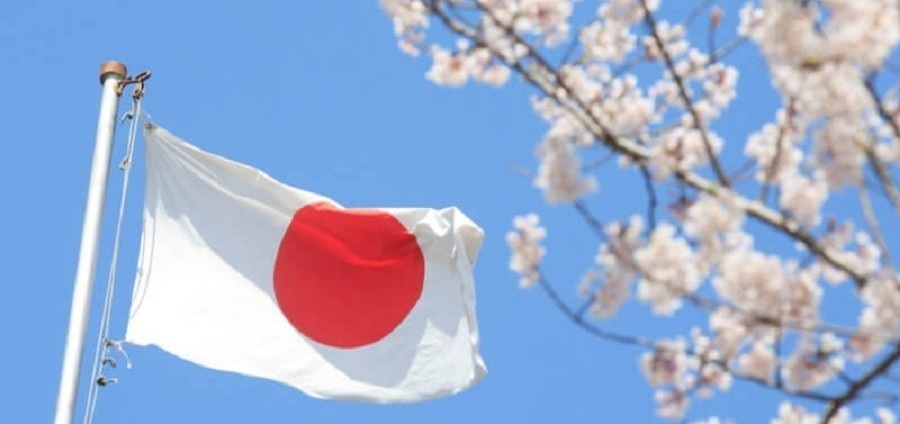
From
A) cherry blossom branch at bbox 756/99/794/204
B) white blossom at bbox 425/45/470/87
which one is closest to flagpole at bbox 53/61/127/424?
white blossom at bbox 425/45/470/87

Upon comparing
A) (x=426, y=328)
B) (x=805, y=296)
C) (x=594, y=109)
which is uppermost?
(x=426, y=328)

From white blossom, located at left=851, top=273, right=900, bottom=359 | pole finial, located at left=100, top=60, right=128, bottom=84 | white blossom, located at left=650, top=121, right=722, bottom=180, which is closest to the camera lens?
white blossom, located at left=851, top=273, right=900, bottom=359

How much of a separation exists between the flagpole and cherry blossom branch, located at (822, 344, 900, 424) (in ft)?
12.1

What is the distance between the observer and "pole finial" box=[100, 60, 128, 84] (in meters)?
8.97

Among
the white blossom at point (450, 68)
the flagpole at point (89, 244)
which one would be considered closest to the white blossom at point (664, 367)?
the white blossom at point (450, 68)

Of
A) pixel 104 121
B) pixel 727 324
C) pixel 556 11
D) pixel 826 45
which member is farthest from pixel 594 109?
pixel 104 121

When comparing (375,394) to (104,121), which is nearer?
(104,121)

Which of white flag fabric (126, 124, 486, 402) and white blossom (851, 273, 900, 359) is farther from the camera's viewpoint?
white flag fabric (126, 124, 486, 402)

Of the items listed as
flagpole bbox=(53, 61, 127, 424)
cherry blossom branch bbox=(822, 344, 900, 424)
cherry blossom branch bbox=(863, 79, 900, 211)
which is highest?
flagpole bbox=(53, 61, 127, 424)

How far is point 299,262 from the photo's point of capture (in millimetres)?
9883

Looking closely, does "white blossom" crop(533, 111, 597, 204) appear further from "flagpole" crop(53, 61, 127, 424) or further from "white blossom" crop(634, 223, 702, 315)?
"flagpole" crop(53, 61, 127, 424)

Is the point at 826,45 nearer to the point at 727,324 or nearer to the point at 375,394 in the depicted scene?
the point at 727,324

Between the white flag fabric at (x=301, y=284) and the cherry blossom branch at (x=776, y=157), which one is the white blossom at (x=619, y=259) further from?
the white flag fabric at (x=301, y=284)

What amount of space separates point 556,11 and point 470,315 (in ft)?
11.3
